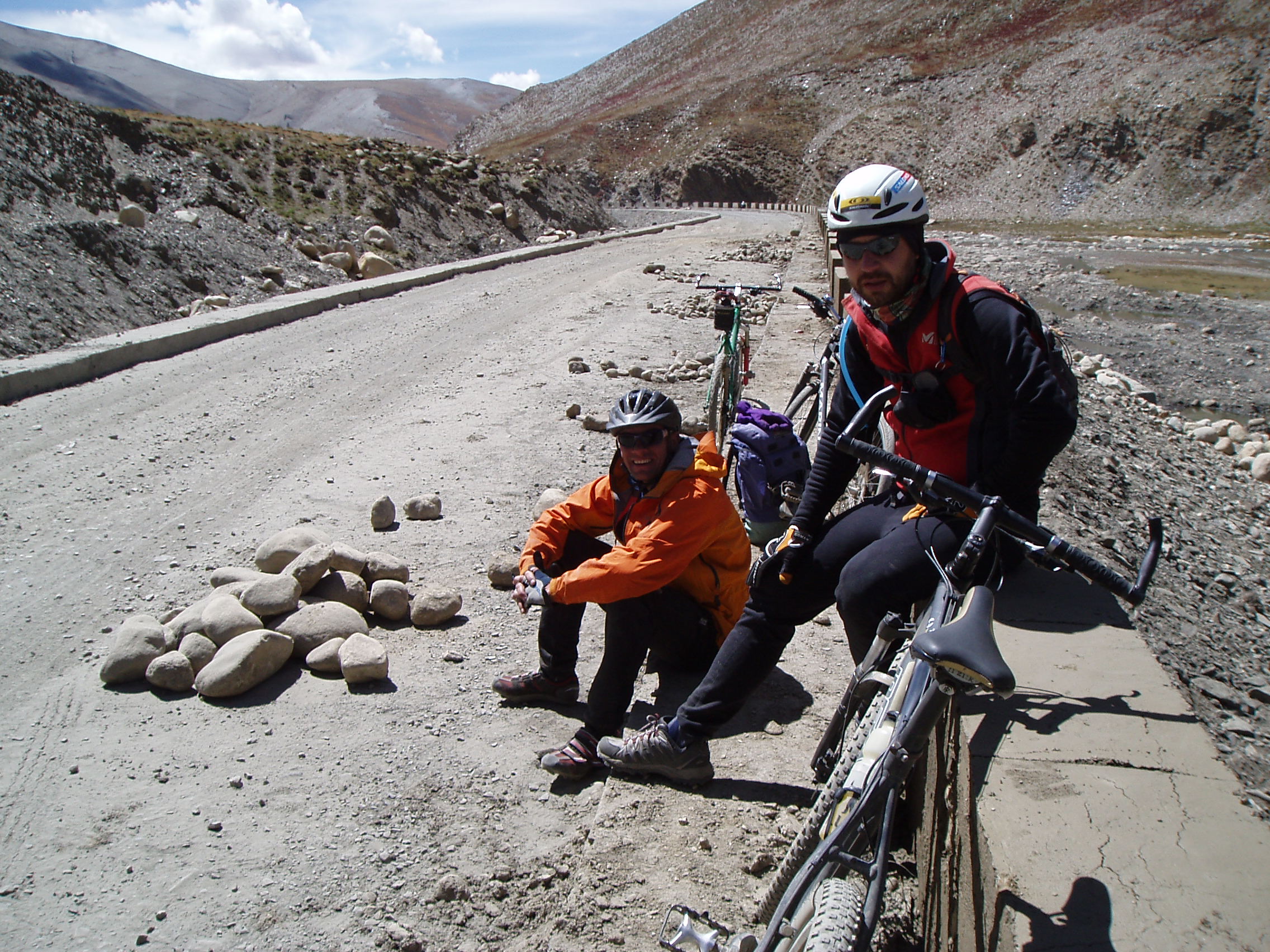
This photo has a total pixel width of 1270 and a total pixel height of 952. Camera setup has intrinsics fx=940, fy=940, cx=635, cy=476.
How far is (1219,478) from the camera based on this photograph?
270 inches

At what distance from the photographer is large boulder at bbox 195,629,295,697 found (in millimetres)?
3658

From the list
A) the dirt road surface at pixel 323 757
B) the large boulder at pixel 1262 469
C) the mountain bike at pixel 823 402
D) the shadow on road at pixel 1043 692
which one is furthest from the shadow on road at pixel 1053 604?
the large boulder at pixel 1262 469

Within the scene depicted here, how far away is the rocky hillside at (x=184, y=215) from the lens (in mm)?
11484

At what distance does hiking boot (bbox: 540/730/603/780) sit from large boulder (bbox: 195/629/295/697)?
127cm

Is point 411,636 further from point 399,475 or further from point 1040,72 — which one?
point 1040,72

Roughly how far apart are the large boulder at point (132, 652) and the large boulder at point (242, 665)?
0.24m

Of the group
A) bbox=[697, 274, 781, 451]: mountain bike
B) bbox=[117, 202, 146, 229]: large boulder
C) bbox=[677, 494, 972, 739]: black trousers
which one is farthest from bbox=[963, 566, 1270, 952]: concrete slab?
bbox=[117, 202, 146, 229]: large boulder

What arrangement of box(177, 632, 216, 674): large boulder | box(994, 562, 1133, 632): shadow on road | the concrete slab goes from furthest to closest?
box(177, 632, 216, 674): large boulder
box(994, 562, 1133, 632): shadow on road
the concrete slab

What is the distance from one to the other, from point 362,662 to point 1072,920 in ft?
8.87

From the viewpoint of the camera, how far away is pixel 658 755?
2.97m

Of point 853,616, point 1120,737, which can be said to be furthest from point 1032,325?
point 1120,737

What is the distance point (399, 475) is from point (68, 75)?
12630 cm

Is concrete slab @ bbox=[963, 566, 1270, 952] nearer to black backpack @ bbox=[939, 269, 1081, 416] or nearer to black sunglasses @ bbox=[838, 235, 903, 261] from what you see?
black backpack @ bbox=[939, 269, 1081, 416]

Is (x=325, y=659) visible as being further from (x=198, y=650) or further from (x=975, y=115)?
(x=975, y=115)
